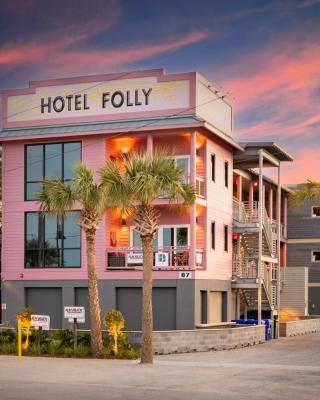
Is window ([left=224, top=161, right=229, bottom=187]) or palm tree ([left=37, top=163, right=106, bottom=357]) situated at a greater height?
window ([left=224, top=161, right=229, bottom=187])

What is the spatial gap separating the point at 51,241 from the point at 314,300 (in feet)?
83.3

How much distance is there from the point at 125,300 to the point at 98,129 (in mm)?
8087

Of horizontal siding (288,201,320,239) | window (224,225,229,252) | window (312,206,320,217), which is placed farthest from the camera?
window (312,206,320,217)

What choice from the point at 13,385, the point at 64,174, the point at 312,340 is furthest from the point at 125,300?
the point at 13,385

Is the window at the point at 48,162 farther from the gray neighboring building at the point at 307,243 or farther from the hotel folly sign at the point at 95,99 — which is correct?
the gray neighboring building at the point at 307,243

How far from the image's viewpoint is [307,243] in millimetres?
59406

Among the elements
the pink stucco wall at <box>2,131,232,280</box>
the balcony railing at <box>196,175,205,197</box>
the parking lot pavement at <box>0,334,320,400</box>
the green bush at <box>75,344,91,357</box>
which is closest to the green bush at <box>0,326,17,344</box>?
the parking lot pavement at <box>0,334,320,400</box>

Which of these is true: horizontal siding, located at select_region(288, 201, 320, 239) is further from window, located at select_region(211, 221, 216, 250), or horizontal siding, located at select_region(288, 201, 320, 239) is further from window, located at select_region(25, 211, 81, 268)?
window, located at select_region(25, 211, 81, 268)

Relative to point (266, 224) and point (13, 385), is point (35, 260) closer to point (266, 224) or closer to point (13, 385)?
point (266, 224)

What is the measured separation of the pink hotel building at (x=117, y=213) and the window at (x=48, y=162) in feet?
0.16

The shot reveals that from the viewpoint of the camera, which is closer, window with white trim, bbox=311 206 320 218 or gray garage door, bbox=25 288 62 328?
gray garage door, bbox=25 288 62 328

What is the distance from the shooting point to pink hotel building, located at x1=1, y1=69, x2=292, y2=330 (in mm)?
38000

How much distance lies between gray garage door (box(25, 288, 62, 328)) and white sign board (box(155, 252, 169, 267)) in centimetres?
526

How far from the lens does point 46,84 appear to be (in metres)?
40.8
